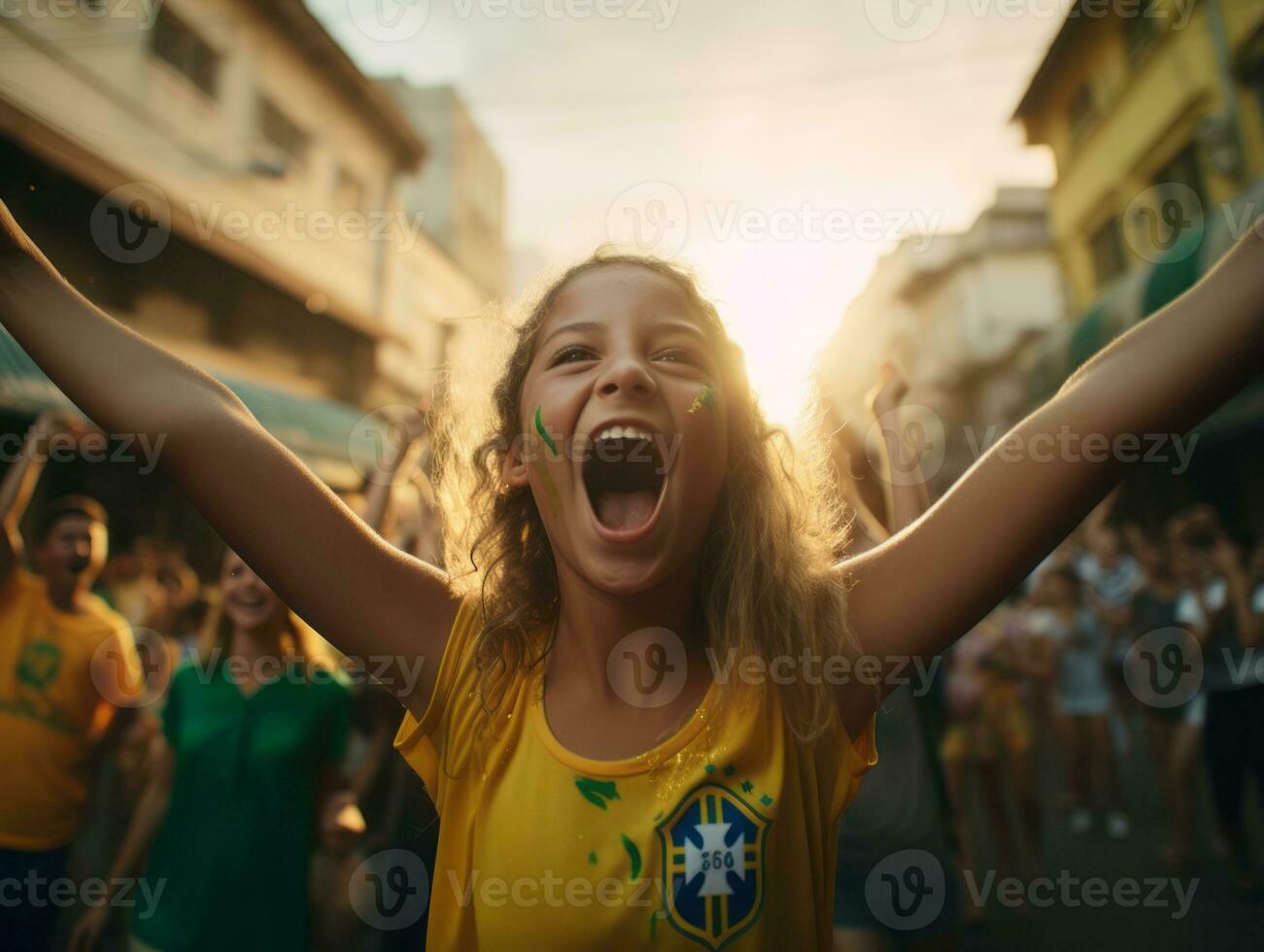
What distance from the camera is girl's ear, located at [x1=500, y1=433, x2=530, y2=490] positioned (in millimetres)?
1599

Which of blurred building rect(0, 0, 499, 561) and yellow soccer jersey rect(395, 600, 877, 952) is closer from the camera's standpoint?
yellow soccer jersey rect(395, 600, 877, 952)

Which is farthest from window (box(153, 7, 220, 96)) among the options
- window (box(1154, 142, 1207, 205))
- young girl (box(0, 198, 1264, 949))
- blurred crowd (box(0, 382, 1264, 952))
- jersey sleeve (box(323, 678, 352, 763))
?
window (box(1154, 142, 1207, 205))

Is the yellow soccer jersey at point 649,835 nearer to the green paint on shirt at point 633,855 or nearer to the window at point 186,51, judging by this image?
the green paint on shirt at point 633,855

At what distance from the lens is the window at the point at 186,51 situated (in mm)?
10156

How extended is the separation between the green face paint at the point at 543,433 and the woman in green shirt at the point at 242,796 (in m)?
1.80

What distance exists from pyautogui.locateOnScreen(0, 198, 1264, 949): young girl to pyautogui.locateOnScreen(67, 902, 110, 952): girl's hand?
209 centimetres

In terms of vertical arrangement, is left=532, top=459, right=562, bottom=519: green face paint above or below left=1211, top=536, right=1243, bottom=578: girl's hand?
below

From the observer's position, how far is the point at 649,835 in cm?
118

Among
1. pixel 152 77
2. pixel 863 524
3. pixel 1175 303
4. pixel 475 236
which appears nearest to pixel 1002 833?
pixel 863 524

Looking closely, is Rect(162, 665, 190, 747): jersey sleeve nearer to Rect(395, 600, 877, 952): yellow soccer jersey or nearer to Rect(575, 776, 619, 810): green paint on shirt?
Rect(395, 600, 877, 952): yellow soccer jersey

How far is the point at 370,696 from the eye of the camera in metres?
3.74

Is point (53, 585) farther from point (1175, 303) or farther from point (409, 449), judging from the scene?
point (1175, 303)

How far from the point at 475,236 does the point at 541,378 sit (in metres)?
25.7

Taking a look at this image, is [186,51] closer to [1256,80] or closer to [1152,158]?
[1256,80]
